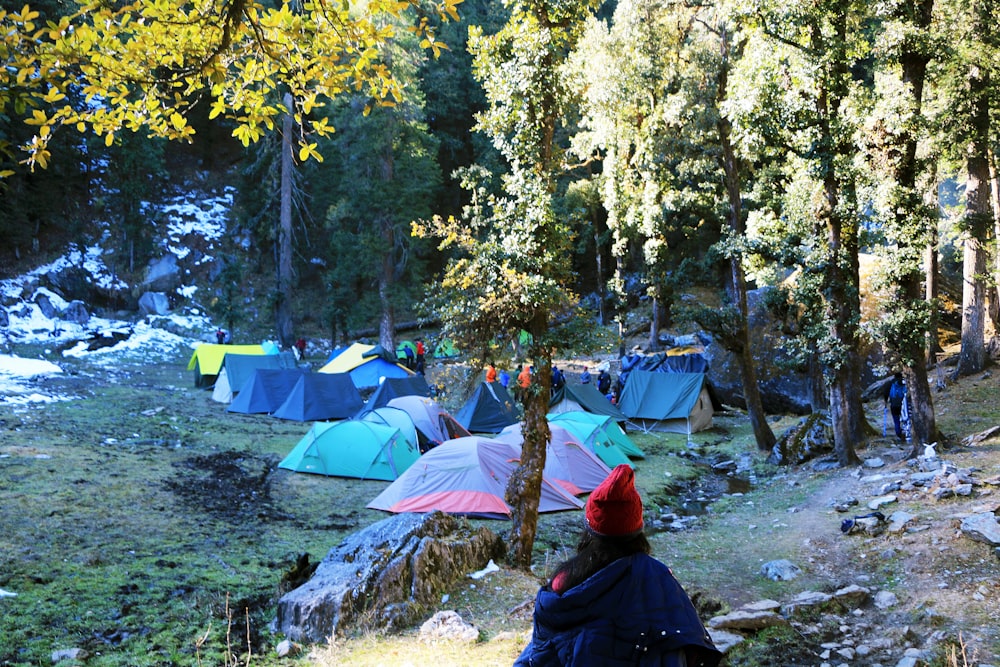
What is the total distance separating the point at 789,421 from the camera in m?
17.9

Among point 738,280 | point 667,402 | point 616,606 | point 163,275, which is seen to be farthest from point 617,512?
point 163,275

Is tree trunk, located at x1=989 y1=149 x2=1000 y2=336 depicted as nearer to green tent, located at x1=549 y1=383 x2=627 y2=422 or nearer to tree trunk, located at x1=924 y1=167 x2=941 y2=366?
tree trunk, located at x1=924 y1=167 x2=941 y2=366

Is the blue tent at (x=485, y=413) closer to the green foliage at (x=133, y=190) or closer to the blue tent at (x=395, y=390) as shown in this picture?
the blue tent at (x=395, y=390)

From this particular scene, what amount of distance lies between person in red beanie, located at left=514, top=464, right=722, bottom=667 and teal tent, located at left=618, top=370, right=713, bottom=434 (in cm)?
1660

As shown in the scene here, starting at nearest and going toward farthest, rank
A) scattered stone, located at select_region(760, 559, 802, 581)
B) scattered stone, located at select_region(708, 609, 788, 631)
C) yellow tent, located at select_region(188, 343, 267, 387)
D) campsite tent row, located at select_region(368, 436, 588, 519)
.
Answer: scattered stone, located at select_region(708, 609, 788, 631) → scattered stone, located at select_region(760, 559, 802, 581) → campsite tent row, located at select_region(368, 436, 588, 519) → yellow tent, located at select_region(188, 343, 267, 387)

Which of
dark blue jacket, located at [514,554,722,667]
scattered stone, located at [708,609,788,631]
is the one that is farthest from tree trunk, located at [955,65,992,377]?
dark blue jacket, located at [514,554,722,667]

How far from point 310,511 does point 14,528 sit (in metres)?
3.57

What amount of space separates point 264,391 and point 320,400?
1.52 metres

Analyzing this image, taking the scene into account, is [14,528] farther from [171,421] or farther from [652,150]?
[652,150]

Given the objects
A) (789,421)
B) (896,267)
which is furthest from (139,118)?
(789,421)

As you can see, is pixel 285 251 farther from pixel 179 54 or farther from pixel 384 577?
pixel 179 54

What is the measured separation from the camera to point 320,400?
18.3m

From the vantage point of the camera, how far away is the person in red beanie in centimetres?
214

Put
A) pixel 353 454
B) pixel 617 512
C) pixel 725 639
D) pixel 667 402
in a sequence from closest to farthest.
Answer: pixel 617 512 → pixel 725 639 → pixel 353 454 → pixel 667 402
